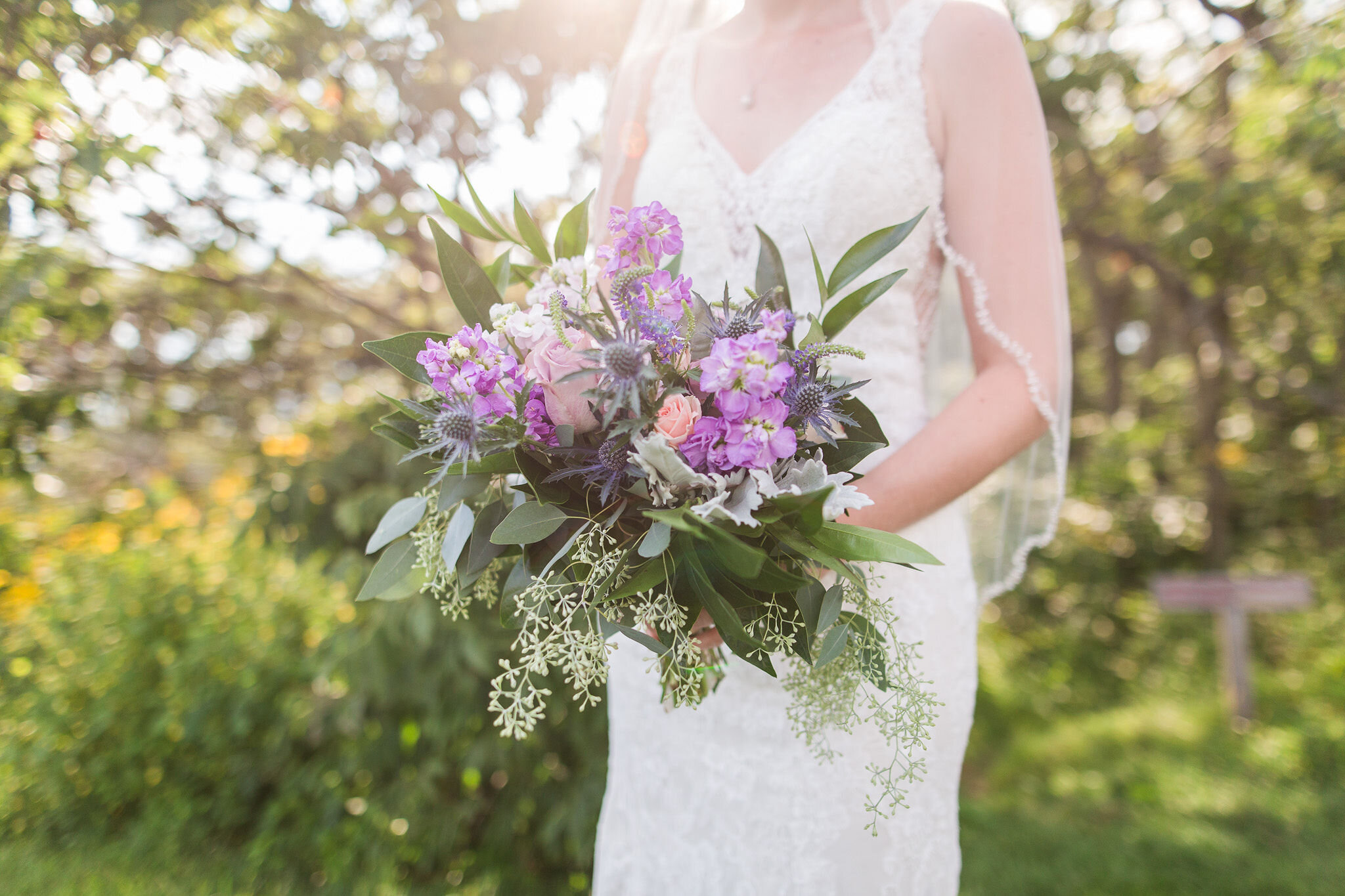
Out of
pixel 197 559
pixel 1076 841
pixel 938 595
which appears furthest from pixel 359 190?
pixel 1076 841

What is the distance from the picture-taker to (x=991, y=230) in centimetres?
138

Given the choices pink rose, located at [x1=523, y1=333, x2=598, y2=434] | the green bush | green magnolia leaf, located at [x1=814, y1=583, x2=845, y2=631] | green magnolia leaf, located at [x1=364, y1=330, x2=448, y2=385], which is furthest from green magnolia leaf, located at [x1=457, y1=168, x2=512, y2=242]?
the green bush

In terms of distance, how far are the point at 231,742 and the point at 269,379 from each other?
5.65ft

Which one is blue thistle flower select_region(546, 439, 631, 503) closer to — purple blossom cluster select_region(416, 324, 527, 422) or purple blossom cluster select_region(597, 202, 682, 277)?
purple blossom cluster select_region(416, 324, 527, 422)

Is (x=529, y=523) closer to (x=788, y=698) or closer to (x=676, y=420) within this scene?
(x=676, y=420)

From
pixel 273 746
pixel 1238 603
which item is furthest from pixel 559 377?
pixel 1238 603

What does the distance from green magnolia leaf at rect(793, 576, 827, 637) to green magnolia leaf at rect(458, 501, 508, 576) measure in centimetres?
42

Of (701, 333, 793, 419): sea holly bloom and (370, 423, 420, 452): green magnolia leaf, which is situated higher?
(370, 423, 420, 452): green magnolia leaf

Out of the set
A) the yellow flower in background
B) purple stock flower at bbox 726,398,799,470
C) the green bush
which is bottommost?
the yellow flower in background

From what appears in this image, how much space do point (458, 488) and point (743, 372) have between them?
0.42m

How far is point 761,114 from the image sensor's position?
5.39 ft

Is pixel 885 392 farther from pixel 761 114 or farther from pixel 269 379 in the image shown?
pixel 269 379

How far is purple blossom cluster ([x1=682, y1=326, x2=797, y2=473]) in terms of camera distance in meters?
0.90

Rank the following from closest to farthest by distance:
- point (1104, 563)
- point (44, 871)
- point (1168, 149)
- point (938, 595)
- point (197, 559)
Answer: point (938, 595) → point (44, 871) → point (197, 559) → point (1168, 149) → point (1104, 563)
